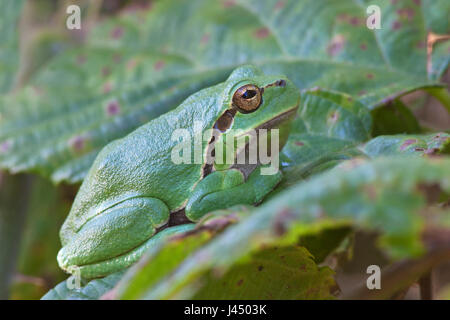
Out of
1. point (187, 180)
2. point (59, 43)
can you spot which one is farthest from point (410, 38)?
point (59, 43)

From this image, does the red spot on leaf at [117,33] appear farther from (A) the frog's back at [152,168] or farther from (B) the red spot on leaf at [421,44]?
(B) the red spot on leaf at [421,44]

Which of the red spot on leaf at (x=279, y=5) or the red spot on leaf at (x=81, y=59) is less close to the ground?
the red spot on leaf at (x=279, y=5)

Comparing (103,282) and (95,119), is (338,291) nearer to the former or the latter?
(103,282)

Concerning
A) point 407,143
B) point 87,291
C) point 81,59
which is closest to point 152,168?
point 87,291

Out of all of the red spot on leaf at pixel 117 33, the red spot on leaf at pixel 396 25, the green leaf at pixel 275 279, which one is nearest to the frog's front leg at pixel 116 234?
the green leaf at pixel 275 279

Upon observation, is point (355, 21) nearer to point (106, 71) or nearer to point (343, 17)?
point (343, 17)

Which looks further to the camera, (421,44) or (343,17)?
(343,17)

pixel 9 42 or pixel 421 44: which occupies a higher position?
pixel 9 42
